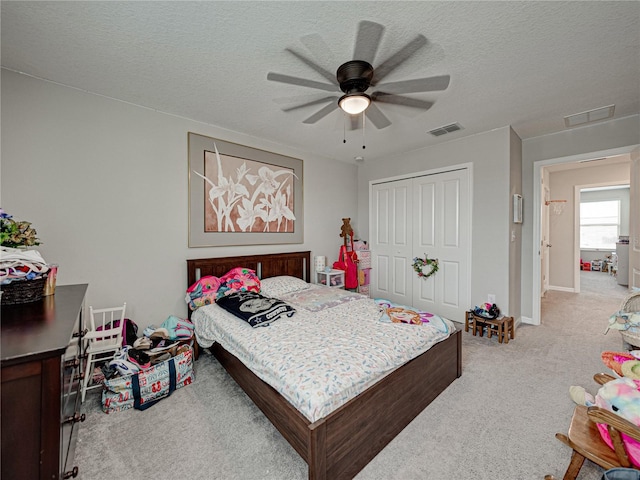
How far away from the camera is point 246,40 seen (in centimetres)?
184

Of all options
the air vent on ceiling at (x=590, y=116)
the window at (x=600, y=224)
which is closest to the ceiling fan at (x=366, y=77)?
the air vent on ceiling at (x=590, y=116)

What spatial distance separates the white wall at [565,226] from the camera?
5.57m

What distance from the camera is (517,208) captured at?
3.61 meters

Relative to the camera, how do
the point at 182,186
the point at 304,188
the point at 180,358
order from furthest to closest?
the point at 304,188
the point at 182,186
the point at 180,358

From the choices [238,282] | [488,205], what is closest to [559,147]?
[488,205]

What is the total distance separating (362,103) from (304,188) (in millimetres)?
2348

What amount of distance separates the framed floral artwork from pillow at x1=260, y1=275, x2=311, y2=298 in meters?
0.58

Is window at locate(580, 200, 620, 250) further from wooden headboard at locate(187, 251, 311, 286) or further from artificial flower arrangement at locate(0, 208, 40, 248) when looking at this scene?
artificial flower arrangement at locate(0, 208, 40, 248)

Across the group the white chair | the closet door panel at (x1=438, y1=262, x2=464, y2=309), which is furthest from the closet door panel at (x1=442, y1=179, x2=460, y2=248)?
the white chair

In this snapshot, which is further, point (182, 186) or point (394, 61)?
point (182, 186)

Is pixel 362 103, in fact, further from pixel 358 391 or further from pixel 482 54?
pixel 358 391

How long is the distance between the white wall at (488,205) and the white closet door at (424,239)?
5.1 inches

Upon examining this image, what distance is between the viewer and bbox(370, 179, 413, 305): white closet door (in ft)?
14.6

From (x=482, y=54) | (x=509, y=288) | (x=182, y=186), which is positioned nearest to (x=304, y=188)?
(x=182, y=186)
